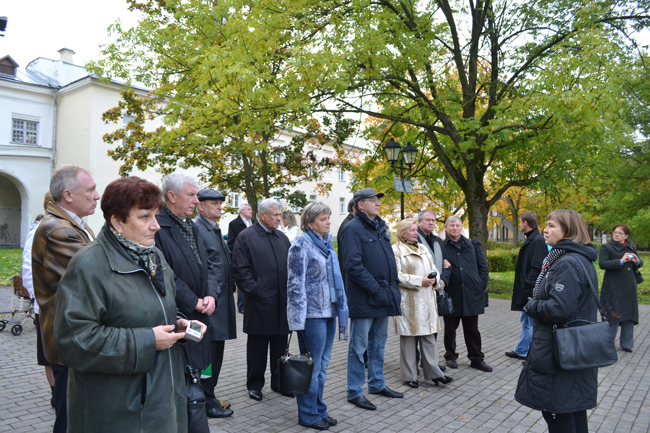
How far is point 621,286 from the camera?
798cm

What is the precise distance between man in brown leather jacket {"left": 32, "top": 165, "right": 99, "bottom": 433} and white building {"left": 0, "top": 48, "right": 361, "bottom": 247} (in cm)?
2730

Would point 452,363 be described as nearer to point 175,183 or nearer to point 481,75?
point 175,183

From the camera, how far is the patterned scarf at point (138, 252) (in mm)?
2260

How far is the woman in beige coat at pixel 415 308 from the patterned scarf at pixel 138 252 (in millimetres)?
3865

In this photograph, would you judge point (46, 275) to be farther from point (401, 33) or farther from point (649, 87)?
point (649, 87)

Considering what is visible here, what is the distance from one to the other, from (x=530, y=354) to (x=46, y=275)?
11.5ft

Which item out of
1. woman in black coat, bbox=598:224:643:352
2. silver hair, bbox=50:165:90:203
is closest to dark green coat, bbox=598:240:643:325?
woman in black coat, bbox=598:224:643:352

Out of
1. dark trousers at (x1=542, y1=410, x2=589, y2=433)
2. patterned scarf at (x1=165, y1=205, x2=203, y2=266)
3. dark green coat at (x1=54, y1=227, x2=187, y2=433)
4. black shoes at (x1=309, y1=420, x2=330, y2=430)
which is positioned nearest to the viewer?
dark green coat at (x1=54, y1=227, x2=187, y2=433)

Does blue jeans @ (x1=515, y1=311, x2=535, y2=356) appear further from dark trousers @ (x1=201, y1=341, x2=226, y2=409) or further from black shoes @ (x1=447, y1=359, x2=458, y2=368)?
dark trousers @ (x1=201, y1=341, x2=226, y2=409)

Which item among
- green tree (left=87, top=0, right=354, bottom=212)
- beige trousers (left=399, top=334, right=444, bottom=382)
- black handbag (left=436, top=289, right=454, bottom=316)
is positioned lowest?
beige trousers (left=399, top=334, right=444, bottom=382)

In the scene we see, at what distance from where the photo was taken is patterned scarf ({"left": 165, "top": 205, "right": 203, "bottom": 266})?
4016mm

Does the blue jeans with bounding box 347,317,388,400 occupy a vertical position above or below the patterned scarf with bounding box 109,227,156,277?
below

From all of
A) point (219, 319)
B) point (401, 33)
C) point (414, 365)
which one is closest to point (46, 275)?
point (219, 319)

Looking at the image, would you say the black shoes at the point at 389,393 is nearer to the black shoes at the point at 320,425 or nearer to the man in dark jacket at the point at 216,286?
the black shoes at the point at 320,425
